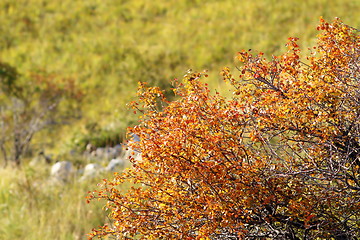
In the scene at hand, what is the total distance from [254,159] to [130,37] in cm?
1350

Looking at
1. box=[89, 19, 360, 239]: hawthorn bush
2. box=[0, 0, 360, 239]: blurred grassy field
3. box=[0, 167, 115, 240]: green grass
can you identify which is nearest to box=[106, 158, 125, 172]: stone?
box=[0, 167, 115, 240]: green grass

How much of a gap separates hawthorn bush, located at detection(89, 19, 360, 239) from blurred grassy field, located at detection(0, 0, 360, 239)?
5.81m

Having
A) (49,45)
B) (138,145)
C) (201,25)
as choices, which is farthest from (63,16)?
(138,145)

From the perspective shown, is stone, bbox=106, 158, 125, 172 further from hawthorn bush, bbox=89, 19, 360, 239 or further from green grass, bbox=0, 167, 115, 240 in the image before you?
hawthorn bush, bbox=89, 19, 360, 239

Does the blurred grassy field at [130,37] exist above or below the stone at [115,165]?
above

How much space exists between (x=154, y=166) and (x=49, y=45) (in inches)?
540

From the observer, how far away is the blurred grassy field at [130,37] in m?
12.8

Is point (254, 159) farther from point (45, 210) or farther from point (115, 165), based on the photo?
point (115, 165)

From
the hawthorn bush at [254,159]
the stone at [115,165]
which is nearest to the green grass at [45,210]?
the stone at [115,165]

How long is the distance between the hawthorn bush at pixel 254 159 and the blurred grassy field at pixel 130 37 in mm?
5812

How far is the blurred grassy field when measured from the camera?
12781mm

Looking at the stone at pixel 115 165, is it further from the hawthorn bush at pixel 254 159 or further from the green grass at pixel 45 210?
the hawthorn bush at pixel 254 159

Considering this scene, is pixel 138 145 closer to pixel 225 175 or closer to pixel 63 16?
pixel 225 175

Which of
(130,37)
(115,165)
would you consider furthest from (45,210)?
(130,37)
